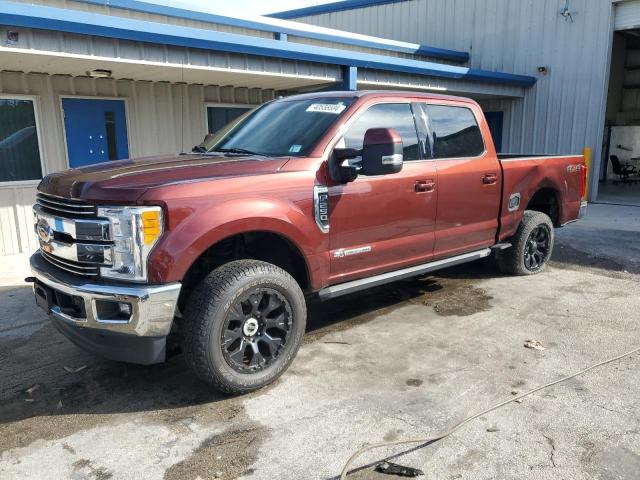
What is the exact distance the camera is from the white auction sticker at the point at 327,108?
4102 mm

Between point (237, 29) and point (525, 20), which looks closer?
point (237, 29)

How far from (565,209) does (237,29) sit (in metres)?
8.13

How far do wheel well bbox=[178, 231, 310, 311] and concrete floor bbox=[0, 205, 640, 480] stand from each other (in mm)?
686

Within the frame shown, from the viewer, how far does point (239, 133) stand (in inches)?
179

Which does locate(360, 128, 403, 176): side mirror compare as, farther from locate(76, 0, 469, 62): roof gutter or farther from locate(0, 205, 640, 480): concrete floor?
locate(76, 0, 469, 62): roof gutter

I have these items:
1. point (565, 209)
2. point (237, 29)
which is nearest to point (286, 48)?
point (237, 29)

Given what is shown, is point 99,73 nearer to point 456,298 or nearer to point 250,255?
point 250,255

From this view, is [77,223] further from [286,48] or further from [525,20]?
[525,20]

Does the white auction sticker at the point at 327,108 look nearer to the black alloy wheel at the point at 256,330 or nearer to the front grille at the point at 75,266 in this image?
the black alloy wheel at the point at 256,330

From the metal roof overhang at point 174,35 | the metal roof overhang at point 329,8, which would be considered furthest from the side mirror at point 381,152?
the metal roof overhang at point 329,8

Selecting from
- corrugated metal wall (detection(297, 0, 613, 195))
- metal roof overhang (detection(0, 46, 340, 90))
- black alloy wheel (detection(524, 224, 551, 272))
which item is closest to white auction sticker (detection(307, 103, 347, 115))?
black alloy wheel (detection(524, 224, 551, 272))

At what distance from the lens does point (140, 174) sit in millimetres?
3271

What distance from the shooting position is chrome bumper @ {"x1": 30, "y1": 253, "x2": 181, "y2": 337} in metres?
2.98

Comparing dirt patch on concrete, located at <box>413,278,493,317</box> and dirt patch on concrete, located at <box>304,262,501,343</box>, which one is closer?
dirt patch on concrete, located at <box>304,262,501,343</box>
